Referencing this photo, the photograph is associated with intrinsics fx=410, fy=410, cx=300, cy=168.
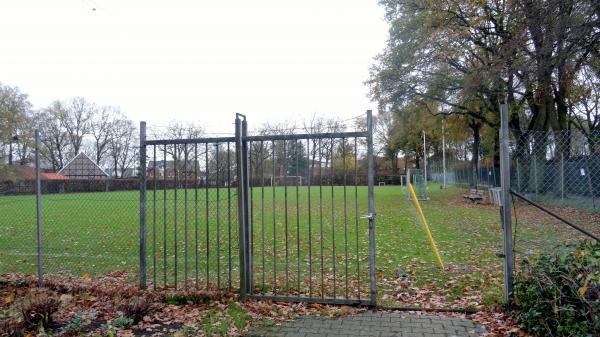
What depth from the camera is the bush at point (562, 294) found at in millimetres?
3543

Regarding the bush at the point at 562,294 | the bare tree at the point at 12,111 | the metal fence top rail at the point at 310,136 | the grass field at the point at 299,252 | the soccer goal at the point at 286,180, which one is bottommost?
the grass field at the point at 299,252

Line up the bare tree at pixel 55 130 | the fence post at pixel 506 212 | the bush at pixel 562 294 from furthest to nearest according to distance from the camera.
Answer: the bare tree at pixel 55 130, the fence post at pixel 506 212, the bush at pixel 562 294

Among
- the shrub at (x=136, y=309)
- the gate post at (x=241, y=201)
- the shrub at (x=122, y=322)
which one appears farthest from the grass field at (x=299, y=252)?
the shrub at (x=122, y=322)

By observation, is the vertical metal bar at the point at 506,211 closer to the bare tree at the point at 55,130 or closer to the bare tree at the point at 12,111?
the bare tree at the point at 12,111

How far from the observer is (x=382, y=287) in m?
5.86

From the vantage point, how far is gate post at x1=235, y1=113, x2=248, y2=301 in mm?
5273

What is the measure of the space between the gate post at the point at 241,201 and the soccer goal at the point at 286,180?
0.49 m

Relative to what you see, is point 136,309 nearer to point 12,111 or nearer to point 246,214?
point 246,214

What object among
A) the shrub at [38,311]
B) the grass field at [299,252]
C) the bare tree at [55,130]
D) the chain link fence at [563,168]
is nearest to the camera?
the shrub at [38,311]

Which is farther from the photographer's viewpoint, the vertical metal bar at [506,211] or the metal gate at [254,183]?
the metal gate at [254,183]

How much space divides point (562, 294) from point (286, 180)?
10.9ft

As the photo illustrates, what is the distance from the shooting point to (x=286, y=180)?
5590 millimetres

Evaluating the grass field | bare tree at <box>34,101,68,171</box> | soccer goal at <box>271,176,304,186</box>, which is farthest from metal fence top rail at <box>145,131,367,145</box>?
bare tree at <box>34,101,68,171</box>

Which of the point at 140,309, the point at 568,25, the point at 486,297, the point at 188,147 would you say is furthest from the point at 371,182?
the point at 568,25
